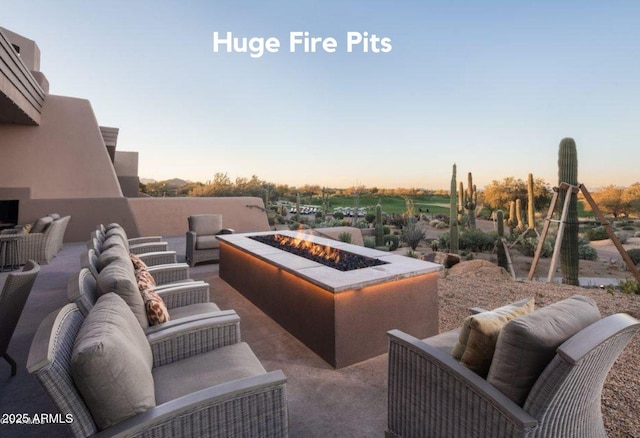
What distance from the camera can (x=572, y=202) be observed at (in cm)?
684

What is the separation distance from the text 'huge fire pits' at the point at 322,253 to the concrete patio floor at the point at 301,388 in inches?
33.6

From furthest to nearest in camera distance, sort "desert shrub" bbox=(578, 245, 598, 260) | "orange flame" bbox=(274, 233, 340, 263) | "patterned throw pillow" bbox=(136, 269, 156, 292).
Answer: "desert shrub" bbox=(578, 245, 598, 260), "orange flame" bbox=(274, 233, 340, 263), "patterned throw pillow" bbox=(136, 269, 156, 292)

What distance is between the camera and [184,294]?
2775 mm

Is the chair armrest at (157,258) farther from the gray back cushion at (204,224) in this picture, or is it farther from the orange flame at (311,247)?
the gray back cushion at (204,224)

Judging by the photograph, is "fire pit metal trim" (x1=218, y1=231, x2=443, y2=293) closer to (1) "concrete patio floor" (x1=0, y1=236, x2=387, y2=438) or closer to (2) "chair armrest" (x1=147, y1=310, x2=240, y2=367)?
(1) "concrete patio floor" (x1=0, y1=236, x2=387, y2=438)

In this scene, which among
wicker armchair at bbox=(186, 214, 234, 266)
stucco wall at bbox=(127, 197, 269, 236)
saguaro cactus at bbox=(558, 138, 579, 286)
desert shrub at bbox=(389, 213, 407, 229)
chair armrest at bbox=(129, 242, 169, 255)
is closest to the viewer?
chair armrest at bbox=(129, 242, 169, 255)

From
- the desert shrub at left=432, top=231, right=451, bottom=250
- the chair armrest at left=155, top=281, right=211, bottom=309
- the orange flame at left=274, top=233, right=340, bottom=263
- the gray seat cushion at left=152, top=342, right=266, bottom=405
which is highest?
the orange flame at left=274, top=233, right=340, bottom=263

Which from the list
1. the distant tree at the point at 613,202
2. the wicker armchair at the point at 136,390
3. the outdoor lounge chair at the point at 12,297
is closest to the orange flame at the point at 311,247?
the wicker armchair at the point at 136,390

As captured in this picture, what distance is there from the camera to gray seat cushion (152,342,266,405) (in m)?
1.58

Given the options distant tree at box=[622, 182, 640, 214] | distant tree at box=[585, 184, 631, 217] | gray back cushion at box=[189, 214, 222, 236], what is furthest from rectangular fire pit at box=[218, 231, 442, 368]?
distant tree at box=[585, 184, 631, 217]

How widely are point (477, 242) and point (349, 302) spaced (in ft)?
39.1

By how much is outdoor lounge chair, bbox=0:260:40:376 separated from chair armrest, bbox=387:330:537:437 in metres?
2.43

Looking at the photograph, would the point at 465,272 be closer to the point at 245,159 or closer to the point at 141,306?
the point at 141,306

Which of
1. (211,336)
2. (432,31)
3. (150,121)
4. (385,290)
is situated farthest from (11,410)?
(150,121)
